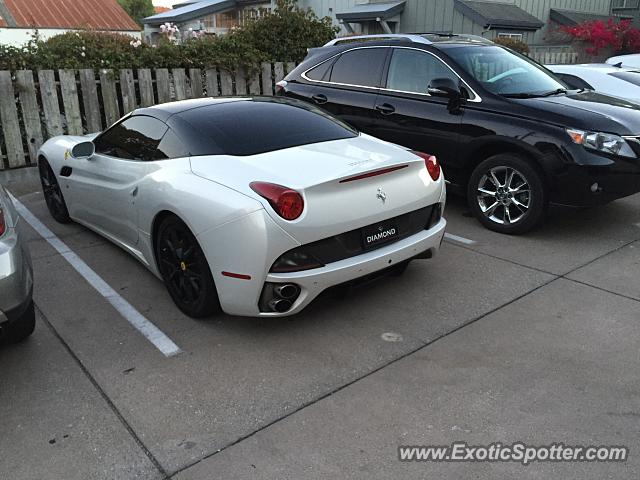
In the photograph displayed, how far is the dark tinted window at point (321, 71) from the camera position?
21.8 ft

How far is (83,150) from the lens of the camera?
4.59 m

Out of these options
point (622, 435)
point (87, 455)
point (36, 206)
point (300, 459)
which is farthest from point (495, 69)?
point (36, 206)

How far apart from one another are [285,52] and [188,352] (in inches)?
303

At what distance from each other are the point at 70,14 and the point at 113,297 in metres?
42.6

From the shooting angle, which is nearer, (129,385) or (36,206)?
(129,385)

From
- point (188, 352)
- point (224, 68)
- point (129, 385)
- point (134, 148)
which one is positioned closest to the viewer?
point (129, 385)

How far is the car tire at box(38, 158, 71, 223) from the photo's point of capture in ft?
18.5

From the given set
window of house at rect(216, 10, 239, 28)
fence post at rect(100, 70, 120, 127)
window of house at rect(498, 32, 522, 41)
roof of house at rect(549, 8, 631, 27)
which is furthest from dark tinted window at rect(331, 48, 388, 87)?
window of house at rect(216, 10, 239, 28)

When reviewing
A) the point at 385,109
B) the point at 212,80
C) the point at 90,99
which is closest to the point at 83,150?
the point at 385,109

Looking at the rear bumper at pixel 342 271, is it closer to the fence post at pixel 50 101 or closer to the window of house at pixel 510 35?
the fence post at pixel 50 101

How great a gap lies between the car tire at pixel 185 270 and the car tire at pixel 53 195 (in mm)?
2288

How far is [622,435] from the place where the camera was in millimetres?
2545

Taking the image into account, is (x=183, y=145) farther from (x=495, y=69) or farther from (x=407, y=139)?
(x=495, y=69)

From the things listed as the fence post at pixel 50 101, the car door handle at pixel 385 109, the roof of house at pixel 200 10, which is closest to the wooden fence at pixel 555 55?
the car door handle at pixel 385 109
